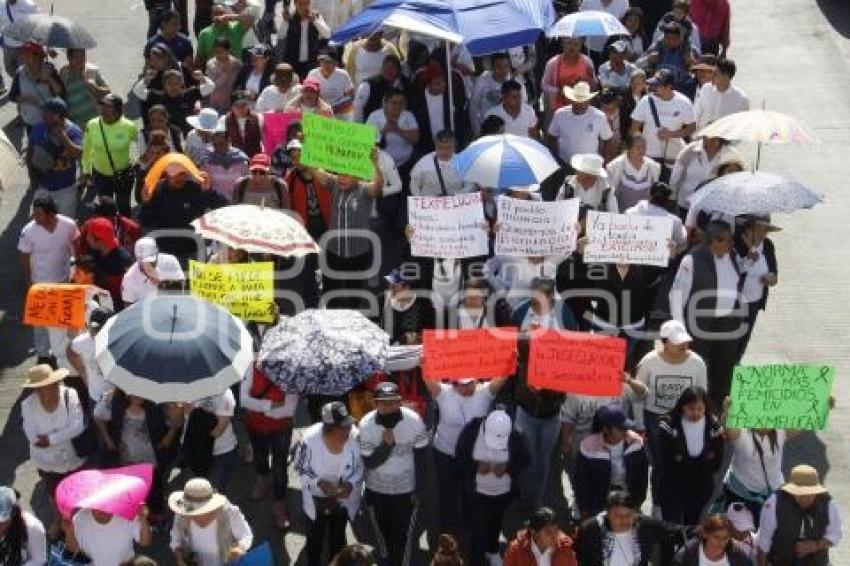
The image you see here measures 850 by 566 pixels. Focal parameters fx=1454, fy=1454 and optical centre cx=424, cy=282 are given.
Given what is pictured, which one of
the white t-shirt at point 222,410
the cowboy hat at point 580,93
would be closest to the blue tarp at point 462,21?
the cowboy hat at point 580,93

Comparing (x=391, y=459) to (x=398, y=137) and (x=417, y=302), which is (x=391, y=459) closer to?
(x=417, y=302)

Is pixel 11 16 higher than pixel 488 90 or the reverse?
higher

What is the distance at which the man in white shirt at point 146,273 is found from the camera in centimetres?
1084

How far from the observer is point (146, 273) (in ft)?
35.8

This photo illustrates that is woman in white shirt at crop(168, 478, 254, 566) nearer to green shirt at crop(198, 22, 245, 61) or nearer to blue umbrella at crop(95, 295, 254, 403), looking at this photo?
blue umbrella at crop(95, 295, 254, 403)

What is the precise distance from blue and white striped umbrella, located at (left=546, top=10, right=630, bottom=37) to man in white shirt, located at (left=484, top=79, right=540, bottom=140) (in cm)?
108

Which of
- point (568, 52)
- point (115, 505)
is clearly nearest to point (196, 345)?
point (115, 505)

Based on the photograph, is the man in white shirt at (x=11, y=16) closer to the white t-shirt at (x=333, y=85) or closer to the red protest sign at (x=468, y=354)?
the white t-shirt at (x=333, y=85)

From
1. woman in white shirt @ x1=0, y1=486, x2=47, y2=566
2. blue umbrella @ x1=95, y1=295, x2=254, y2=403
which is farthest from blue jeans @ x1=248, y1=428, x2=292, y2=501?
woman in white shirt @ x1=0, y1=486, x2=47, y2=566

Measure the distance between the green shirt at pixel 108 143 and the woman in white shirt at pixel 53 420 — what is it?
13.7ft

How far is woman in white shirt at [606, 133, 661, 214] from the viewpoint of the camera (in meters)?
12.7

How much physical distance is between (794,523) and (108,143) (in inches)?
292

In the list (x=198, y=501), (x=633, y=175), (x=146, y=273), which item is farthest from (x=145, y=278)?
(x=633, y=175)

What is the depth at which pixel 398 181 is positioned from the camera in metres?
12.7
